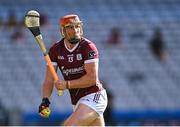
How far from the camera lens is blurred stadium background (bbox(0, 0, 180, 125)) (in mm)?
18578

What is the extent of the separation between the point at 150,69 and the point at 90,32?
2.30 m

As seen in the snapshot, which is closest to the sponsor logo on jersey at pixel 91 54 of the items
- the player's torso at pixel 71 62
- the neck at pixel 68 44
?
the player's torso at pixel 71 62

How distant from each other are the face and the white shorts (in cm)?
68

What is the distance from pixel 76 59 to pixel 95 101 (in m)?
0.55

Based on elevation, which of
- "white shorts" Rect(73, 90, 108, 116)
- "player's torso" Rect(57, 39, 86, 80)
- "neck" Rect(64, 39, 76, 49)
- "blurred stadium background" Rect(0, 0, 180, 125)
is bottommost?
"blurred stadium background" Rect(0, 0, 180, 125)

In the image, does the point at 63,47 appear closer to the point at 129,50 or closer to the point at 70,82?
the point at 70,82

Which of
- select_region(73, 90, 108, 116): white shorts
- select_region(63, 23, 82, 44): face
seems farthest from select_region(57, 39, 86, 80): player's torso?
select_region(73, 90, 108, 116): white shorts

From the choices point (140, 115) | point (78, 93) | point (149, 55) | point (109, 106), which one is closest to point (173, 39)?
point (149, 55)

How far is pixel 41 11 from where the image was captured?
22.7 m

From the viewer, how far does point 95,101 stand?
9.41m

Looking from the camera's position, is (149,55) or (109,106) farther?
(149,55)

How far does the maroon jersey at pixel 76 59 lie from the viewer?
30.5ft

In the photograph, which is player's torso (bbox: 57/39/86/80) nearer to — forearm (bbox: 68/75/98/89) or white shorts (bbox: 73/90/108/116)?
forearm (bbox: 68/75/98/89)

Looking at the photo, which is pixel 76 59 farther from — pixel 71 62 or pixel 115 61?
pixel 115 61
